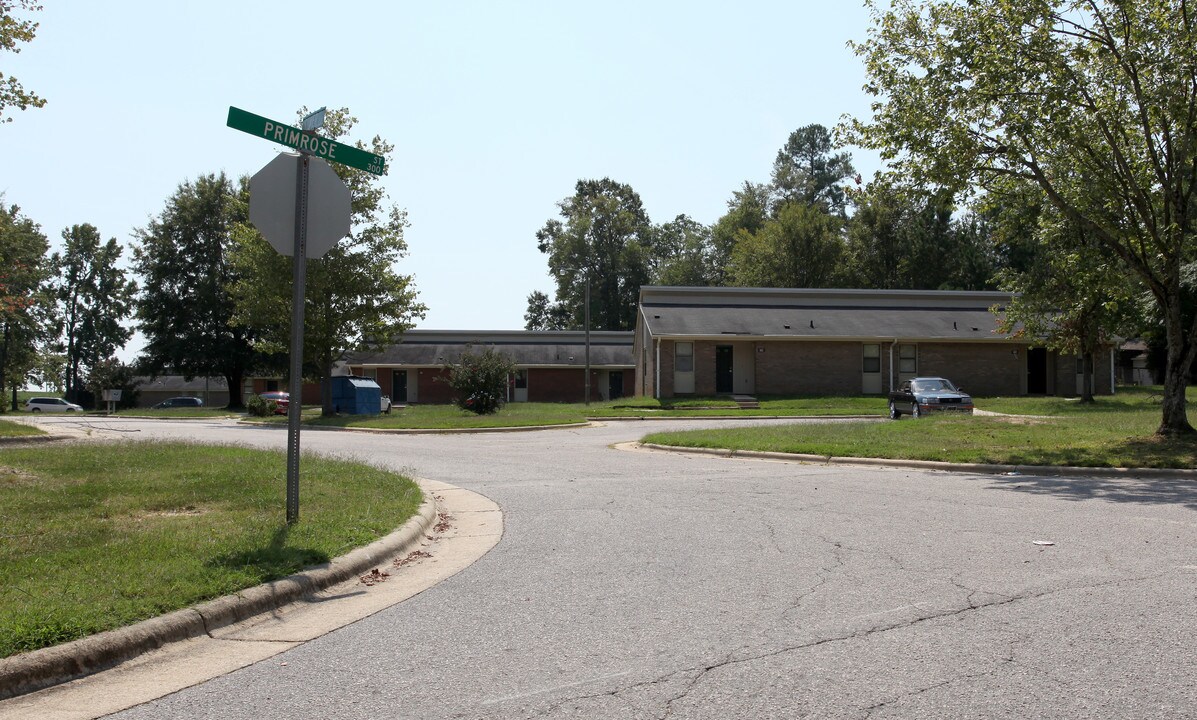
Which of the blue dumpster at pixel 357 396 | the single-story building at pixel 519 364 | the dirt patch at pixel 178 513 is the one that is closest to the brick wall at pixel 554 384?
the single-story building at pixel 519 364

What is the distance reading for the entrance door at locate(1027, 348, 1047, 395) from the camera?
42.7 m

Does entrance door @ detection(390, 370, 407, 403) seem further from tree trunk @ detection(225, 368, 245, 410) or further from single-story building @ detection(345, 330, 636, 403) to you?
tree trunk @ detection(225, 368, 245, 410)

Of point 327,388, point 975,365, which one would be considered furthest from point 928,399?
point 327,388

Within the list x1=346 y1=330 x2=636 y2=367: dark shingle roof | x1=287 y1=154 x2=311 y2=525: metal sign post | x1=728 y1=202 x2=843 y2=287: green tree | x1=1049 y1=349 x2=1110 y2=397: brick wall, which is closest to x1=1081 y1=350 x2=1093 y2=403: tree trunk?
x1=1049 y1=349 x2=1110 y2=397: brick wall

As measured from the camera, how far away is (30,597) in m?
5.68

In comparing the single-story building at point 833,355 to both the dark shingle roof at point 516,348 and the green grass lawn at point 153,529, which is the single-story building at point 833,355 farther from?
the green grass lawn at point 153,529

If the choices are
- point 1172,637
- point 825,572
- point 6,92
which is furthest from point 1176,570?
point 6,92

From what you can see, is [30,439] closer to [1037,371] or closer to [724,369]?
[724,369]

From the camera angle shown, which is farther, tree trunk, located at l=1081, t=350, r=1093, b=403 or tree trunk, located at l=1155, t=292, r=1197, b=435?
tree trunk, located at l=1081, t=350, r=1093, b=403

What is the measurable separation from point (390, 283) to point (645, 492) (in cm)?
2638

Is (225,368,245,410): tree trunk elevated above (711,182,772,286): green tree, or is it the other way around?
(711,182,772,286): green tree

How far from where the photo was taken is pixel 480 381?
1283 inches

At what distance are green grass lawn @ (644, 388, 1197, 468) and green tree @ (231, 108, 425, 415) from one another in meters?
18.9

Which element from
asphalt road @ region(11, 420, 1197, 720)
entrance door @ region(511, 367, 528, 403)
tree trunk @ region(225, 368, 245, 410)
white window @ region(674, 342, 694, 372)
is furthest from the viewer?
tree trunk @ region(225, 368, 245, 410)
